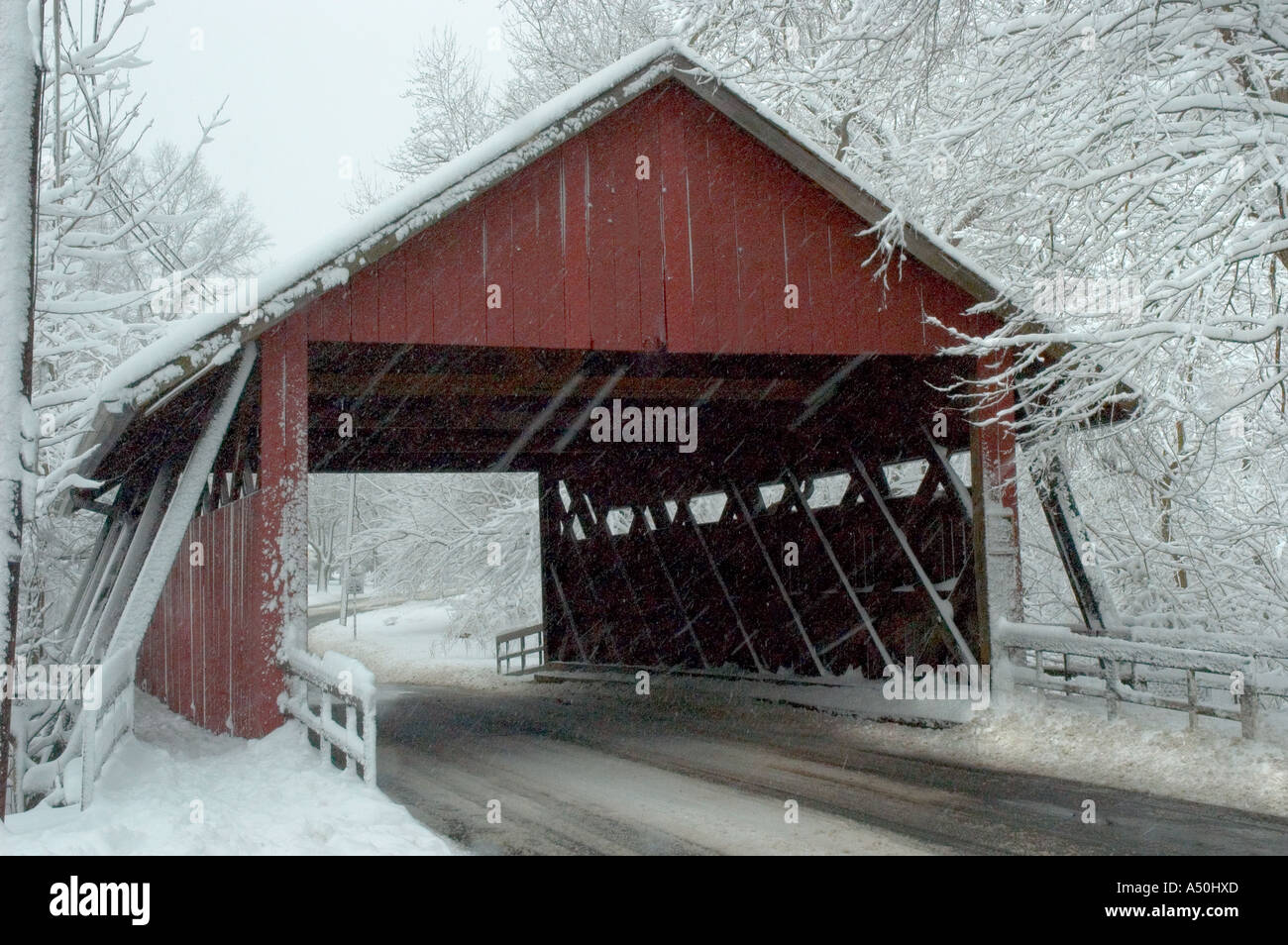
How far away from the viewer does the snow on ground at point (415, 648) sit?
83.7 ft

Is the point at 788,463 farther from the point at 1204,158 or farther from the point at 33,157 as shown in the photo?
the point at 33,157

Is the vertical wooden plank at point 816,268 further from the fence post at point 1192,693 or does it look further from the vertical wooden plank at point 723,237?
the fence post at point 1192,693

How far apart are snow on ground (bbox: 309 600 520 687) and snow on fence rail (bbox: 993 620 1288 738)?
12829 millimetres

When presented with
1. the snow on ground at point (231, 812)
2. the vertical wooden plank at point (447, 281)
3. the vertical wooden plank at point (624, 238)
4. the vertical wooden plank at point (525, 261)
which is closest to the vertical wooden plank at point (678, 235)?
the vertical wooden plank at point (624, 238)

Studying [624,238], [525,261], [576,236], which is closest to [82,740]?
[525,261]

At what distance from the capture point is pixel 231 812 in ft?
21.3

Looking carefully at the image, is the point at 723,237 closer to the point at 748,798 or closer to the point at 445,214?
the point at 445,214

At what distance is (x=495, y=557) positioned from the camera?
23781 millimetres

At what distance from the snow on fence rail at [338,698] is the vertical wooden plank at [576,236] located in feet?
11.0

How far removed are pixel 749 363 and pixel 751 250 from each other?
4.85 ft

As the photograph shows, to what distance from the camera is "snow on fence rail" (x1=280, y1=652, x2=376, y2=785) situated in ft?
23.6

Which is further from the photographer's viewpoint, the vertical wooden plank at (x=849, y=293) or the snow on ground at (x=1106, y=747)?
the vertical wooden plank at (x=849, y=293)
